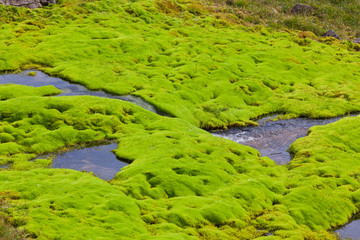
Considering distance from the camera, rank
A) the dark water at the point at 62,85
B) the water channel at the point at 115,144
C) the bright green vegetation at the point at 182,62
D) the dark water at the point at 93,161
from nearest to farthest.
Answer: the dark water at the point at 93,161 → the water channel at the point at 115,144 → the dark water at the point at 62,85 → the bright green vegetation at the point at 182,62

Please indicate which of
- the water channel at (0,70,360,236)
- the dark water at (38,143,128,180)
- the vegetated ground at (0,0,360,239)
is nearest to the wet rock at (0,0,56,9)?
the vegetated ground at (0,0,360,239)

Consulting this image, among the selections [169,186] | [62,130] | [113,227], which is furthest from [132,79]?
[113,227]

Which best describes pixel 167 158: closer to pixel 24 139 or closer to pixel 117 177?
pixel 117 177

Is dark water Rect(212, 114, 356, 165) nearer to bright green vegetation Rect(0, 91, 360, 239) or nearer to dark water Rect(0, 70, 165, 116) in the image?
bright green vegetation Rect(0, 91, 360, 239)

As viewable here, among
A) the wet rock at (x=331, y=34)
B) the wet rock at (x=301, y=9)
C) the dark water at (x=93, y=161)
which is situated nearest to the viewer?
the dark water at (x=93, y=161)

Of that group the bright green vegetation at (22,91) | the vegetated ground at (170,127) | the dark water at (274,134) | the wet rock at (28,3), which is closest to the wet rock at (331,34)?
the vegetated ground at (170,127)

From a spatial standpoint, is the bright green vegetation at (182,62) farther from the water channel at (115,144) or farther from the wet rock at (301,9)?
the wet rock at (301,9)

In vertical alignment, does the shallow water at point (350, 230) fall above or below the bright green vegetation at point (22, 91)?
below

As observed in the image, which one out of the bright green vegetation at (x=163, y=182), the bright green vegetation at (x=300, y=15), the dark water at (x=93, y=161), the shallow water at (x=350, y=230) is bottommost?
the shallow water at (x=350, y=230)
